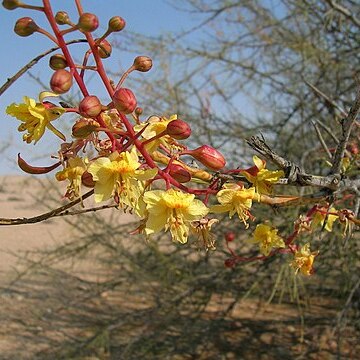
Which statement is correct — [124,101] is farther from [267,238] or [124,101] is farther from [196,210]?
[267,238]

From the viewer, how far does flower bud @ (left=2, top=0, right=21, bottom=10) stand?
0.72m

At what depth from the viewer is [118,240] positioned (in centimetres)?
425

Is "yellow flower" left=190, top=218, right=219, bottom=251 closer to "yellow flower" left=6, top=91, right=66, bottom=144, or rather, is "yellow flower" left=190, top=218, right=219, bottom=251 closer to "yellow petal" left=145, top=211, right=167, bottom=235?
"yellow petal" left=145, top=211, right=167, bottom=235

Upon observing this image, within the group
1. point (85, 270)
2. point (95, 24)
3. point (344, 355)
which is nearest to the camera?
point (95, 24)

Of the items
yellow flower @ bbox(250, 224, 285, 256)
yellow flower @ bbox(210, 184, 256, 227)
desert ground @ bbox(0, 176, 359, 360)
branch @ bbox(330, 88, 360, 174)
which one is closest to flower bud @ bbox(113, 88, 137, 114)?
yellow flower @ bbox(210, 184, 256, 227)

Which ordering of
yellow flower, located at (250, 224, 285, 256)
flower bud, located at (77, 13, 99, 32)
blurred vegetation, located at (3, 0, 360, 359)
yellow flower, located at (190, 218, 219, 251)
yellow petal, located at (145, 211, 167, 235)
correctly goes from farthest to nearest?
1. blurred vegetation, located at (3, 0, 360, 359)
2. yellow flower, located at (250, 224, 285, 256)
3. yellow flower, located at (190, 218, 219, 251)
4. yellow petal, located at (145, 211, 167, 235)
5. flower bud, located at (77, 13, 99, 32)

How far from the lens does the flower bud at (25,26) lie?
75 centimetres

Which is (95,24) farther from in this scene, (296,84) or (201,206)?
(296,84)

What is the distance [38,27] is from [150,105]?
3.35 metres

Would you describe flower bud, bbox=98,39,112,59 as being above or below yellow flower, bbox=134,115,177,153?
above

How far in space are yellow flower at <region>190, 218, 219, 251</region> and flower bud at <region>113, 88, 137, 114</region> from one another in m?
0.24

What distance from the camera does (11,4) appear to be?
2.37ft

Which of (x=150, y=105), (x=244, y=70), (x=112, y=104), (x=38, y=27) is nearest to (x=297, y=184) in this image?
(x=112, y=104)

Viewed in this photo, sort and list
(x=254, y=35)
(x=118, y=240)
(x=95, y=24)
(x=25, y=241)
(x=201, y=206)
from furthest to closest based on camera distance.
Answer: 1. (x=25, y=241)
2. (x=254, y=35)
3. (x=118, y=240)
4. (x=201, y=206)
5. (x=95, y=24)
